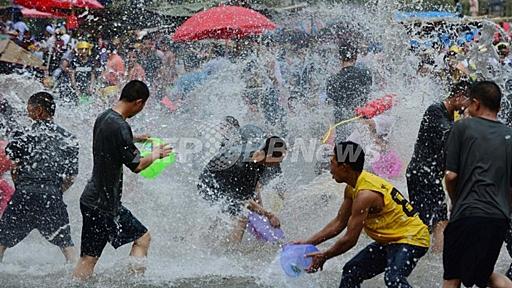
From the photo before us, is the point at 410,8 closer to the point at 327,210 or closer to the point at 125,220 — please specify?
the point at 327,210

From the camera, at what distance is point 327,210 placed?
348 inches

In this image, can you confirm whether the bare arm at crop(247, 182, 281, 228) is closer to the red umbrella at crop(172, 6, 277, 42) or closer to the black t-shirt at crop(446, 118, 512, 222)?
the black t-shirt at crop(446, 118, 512, 222)

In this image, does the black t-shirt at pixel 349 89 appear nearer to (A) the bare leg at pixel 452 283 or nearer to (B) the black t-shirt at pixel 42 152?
(B) the black t-shirt at pixel 42 152

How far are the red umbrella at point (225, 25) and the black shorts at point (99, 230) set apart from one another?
9.10m

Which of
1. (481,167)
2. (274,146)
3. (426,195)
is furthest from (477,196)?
(274,146)

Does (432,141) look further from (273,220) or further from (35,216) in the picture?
(35,216)

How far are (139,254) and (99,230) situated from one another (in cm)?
36

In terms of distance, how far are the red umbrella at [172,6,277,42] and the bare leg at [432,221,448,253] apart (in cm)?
817

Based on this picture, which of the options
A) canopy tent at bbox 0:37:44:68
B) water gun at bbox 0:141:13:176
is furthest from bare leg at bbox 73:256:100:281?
canopy tent at bbox 0:37:44:68

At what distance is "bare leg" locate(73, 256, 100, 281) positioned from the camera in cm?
623

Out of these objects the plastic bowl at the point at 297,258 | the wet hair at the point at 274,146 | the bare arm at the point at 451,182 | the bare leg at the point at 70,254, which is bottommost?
the bare leg at the point at 70,254

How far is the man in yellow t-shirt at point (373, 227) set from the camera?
5.20 metres

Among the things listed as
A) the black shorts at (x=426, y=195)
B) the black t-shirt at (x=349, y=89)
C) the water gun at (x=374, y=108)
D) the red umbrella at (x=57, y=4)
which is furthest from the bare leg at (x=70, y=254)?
the red umbrella at (x=57, y=4)

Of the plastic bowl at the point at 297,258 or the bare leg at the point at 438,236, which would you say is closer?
the plastic bowl at the point at 297,258
